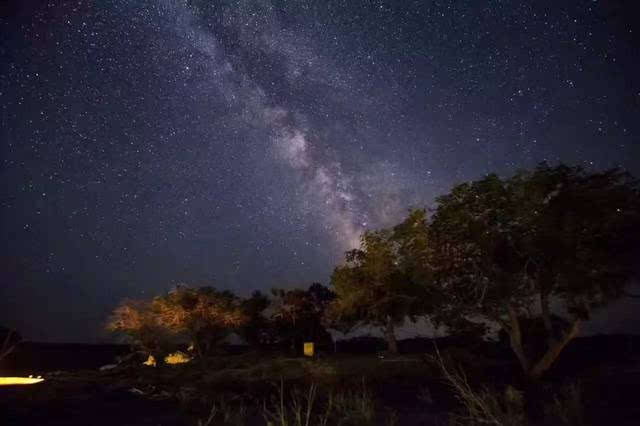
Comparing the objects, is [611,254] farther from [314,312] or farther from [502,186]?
[314,312]

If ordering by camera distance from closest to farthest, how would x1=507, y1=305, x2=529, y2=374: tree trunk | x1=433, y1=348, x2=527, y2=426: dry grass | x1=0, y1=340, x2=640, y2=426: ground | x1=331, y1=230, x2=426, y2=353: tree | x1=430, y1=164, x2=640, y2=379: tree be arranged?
x1=433, y1=348, x2=527, y2=426: dry grass
x1=0, y1=340, x2=640, y2=426: ground
x1=430, y1=164, x2=640, y2=379: tree
x1=507, y1=305, x2=529, y2=374: tree trunk
x1=331, y1=230, x2=426, y2=353: tree

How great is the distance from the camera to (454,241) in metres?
24.0

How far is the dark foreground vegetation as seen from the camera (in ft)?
52.2

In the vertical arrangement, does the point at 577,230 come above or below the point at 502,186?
below

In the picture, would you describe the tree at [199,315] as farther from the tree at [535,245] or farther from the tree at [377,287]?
the tree at [535,245]

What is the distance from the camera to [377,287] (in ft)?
111

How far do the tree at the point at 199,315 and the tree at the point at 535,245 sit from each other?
21.6 m

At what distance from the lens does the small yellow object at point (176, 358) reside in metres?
37.6

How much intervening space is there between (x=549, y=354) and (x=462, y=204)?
28.3 ft

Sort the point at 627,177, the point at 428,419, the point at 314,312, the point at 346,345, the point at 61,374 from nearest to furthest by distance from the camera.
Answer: the point at 428,419 → the point at 627,177 → the point at 61,374 → the point at 314,312 → the point at 346,345

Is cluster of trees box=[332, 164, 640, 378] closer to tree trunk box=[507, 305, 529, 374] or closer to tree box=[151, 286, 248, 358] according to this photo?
tree trunk box=[507, 305, 529, 374]

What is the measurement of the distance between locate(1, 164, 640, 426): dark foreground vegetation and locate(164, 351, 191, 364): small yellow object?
534 centimetres

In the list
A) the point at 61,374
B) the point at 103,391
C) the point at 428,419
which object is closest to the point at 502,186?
the point at 428,419

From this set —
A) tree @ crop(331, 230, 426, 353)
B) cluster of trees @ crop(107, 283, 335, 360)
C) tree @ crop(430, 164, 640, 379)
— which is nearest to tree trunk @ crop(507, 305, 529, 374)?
tree @ crop(430, 164, 640, 379)
